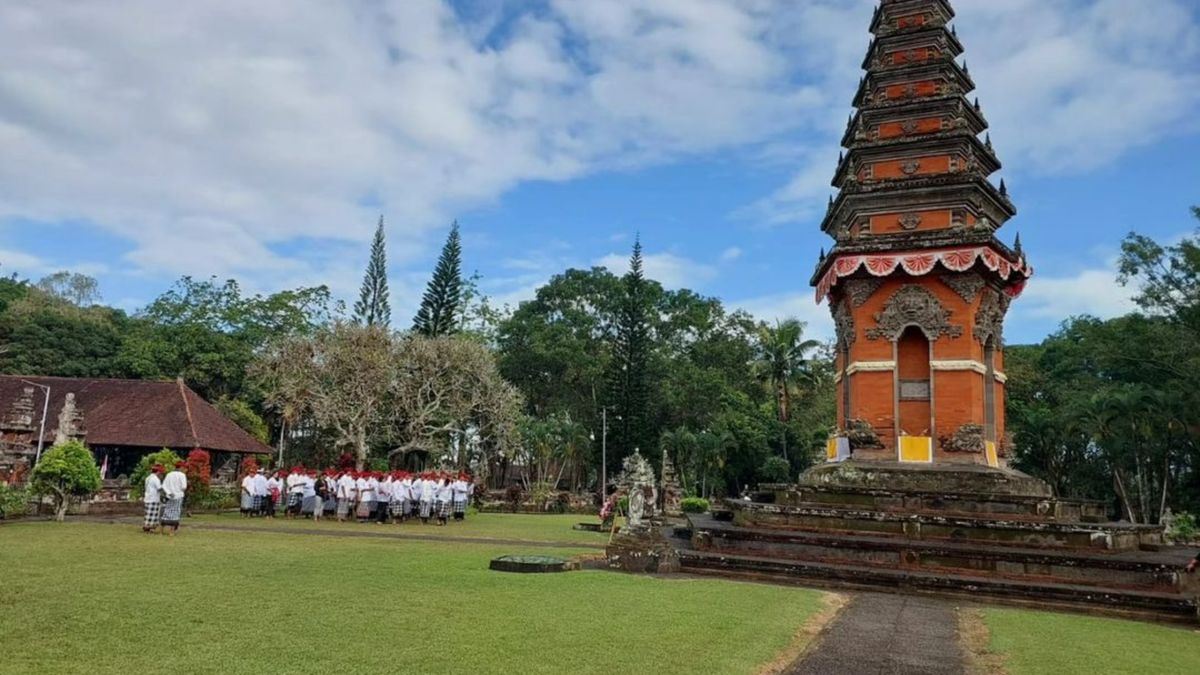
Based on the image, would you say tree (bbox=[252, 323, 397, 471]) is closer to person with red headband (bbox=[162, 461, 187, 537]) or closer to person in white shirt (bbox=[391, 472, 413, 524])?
person in white shirt (bbox=[391, 472, 413, 524])

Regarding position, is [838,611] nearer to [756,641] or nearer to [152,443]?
[756,641]

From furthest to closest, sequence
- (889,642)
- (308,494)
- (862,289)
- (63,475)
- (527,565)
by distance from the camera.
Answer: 1. (308,494)
2. (862,289)
3. (63,475)
4. (527,565)
5. (889,642)

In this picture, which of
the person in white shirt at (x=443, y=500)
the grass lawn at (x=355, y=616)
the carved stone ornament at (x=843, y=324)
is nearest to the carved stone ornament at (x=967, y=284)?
the carved stone ornament at (x=843, y=324)

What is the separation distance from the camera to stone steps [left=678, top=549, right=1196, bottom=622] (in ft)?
31.0

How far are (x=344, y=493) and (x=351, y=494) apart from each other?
29 centimetres

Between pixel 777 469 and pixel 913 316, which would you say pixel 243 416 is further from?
pixel 913 316

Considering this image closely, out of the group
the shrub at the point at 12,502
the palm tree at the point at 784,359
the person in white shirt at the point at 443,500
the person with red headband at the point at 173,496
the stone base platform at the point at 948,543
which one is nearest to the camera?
the stone base platform at the point at 948,543

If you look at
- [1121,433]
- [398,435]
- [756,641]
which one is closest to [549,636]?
[756,641]

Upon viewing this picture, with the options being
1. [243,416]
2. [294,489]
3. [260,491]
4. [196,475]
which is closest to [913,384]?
[294,489]

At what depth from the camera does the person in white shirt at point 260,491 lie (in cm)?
1994

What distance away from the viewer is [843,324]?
55.5ft

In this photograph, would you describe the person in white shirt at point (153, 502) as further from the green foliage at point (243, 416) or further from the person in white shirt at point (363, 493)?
the green foliage at point (243, 416)

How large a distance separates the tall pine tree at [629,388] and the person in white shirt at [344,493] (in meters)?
20.1

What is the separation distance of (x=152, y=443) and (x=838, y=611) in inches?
998
